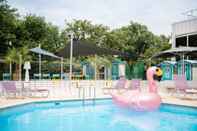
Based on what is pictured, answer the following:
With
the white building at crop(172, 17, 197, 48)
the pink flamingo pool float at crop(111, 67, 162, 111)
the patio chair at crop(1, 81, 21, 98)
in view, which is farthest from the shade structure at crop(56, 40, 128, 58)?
the white building at crop(172, 17, 197, 48)

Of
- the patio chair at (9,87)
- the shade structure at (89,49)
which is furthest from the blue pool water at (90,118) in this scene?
the shade structure at (89,49)

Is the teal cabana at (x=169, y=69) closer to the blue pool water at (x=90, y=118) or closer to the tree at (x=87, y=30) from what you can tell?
the blue pool water at (x=90, y=118)

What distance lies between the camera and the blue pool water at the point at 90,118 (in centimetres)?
772

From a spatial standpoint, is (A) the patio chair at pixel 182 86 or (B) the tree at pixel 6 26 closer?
(A) the patio chair at pixel 182 86

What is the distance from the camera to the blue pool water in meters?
7.72

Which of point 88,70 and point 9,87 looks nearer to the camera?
point 9,87

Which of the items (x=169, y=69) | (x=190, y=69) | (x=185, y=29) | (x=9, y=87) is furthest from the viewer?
(x=169, y=69)

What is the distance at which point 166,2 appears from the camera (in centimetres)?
1764

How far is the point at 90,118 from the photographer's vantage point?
9070mm

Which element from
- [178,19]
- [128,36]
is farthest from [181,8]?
[128,36]

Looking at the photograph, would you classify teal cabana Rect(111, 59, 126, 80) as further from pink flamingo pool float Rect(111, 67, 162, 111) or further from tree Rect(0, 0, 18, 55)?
pink flamingo pool float Rect(111, 67, 162, 111)

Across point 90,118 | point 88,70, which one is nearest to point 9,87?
point 90,118

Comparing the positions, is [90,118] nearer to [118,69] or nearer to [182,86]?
[182,86]

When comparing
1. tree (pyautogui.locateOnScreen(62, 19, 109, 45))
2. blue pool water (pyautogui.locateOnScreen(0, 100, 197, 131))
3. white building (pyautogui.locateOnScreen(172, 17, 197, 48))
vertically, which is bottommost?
blue pool water (pyautogui.locateOnScreen(0, 100, 197, 131))
